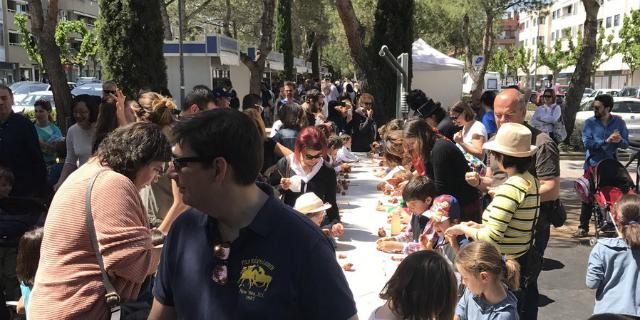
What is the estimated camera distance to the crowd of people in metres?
1.66

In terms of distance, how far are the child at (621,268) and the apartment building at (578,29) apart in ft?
152

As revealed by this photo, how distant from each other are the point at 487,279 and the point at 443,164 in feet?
4.03

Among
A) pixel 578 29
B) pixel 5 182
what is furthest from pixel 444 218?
pixel 578 29

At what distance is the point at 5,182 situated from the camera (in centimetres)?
454

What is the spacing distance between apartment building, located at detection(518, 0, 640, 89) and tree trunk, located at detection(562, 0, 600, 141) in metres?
33.0

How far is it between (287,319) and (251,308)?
0.11 metres

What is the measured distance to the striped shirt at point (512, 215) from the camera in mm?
3254

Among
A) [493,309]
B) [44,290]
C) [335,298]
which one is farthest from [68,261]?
[493,309]

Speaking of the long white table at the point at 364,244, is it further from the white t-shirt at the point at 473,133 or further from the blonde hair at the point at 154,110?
the blonde hair at the point at 154,110

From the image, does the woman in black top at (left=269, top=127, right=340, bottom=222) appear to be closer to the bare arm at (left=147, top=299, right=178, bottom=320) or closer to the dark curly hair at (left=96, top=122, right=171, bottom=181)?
the dark curly hair at (left=96, top=122, right=171, bottom=181)

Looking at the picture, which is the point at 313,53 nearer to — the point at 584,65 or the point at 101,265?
the point at 584,65

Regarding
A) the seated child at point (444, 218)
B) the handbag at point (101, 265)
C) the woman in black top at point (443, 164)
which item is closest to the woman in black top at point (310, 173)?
the woman in black top at point (443, 164)

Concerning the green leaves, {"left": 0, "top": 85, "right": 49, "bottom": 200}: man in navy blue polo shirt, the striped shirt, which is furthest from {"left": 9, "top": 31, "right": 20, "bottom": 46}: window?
the striped shirt

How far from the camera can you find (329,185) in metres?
4.88
